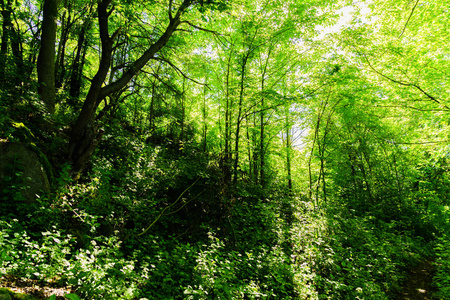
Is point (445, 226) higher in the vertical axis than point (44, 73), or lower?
lower

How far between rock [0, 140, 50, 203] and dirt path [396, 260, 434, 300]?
993cm

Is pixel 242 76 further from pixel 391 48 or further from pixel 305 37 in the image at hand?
pixel 391 48

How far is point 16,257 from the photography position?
2.71 m

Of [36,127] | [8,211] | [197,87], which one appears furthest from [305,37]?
[8,211]

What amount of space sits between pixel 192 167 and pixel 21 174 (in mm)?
4090

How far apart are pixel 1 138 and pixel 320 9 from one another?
37.2 feet

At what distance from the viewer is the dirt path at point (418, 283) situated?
21.1ft

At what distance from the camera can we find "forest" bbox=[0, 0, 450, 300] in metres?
3.64

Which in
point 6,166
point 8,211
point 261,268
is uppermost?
point 6,166

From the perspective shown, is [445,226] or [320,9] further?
[445,226]

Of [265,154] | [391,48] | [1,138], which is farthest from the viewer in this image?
[265,154]

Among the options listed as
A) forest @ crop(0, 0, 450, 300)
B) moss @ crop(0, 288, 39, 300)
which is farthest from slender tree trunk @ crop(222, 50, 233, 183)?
moss @ crop(0, 288, 39, 300)

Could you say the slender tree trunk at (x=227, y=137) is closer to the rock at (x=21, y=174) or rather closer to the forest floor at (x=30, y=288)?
the rock at (x=21, y=174)

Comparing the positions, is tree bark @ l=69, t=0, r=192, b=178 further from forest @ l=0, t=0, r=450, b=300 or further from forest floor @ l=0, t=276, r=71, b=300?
forest floor @ l=0, t=276, r=71, b=300
